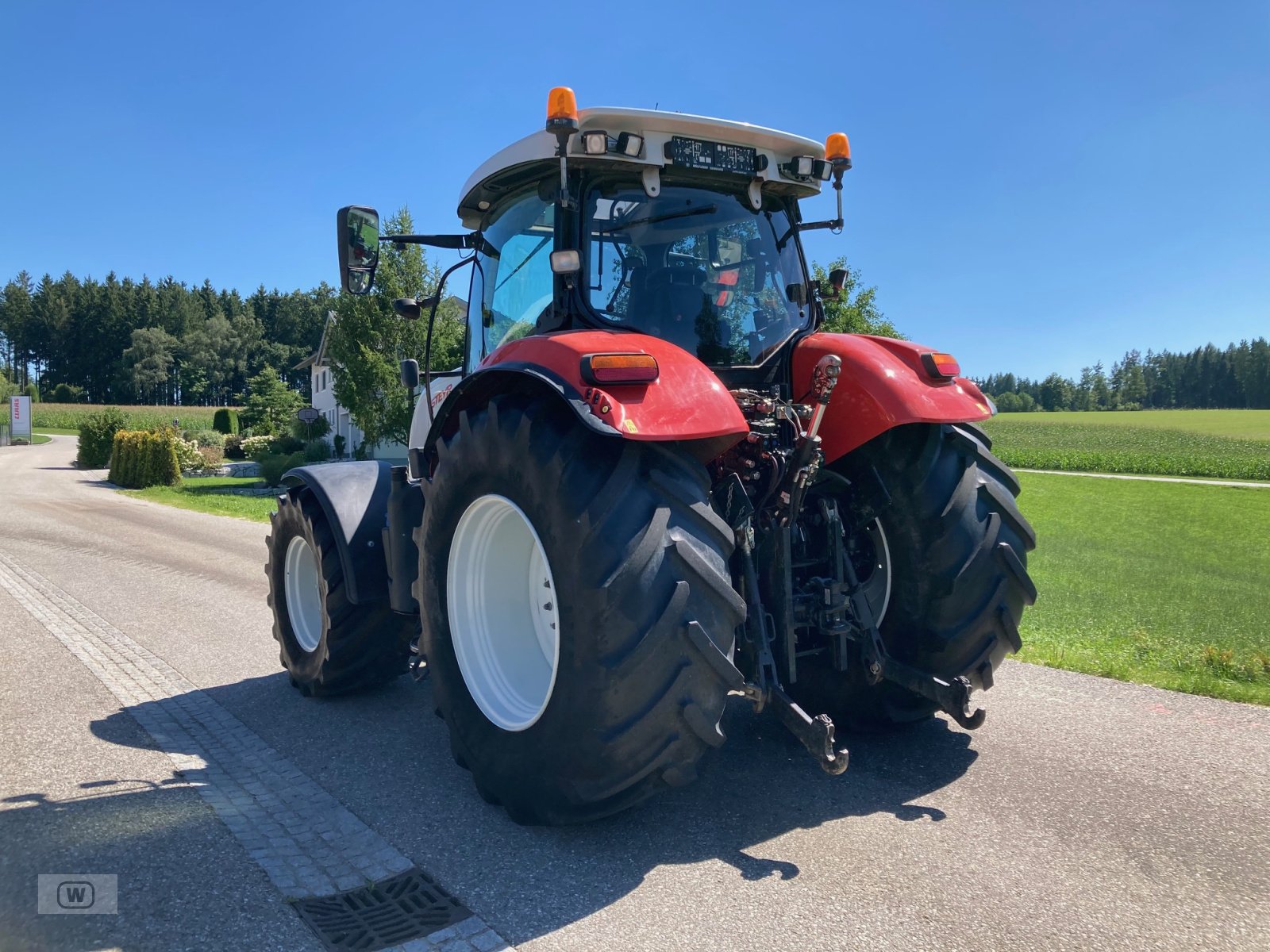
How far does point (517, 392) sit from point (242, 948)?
1.98 m

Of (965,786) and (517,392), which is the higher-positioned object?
(517,392)

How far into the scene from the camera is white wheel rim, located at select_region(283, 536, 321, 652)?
5.30m

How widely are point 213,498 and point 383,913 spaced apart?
2359 centimetres

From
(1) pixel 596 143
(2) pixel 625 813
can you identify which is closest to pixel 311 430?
(1) pixel 596 143

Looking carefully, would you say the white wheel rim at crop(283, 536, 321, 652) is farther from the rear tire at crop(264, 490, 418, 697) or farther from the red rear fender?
the red rear fender

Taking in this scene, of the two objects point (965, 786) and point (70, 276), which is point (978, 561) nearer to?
point (965, 786)

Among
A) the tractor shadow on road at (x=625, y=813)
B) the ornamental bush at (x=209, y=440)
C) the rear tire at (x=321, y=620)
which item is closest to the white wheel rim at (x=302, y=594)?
the rear tire at (x=321, y=620)

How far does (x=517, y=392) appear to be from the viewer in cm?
335

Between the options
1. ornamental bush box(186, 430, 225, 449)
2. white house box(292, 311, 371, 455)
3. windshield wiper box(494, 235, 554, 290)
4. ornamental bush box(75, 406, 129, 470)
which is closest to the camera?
windshield wiper box(494, 235, 554, 290)

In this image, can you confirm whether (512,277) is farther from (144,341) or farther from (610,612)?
(144,341)

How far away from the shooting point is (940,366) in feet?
12.0

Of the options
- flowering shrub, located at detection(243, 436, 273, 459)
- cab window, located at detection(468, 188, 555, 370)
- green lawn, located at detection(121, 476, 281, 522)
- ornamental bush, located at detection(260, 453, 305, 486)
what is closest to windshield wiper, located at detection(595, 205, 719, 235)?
cab window, located at detection(468, 188, 555, 370)

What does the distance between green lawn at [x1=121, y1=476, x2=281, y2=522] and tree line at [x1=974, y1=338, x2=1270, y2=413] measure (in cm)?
6645

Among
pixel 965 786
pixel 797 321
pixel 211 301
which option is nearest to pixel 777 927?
pixel 965 786
